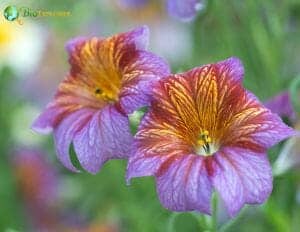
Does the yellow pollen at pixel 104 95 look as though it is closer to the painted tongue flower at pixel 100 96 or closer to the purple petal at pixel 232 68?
the painted tongue flower at pixel 100 96

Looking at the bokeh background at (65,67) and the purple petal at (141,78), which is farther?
the bokeh background at (65,67)

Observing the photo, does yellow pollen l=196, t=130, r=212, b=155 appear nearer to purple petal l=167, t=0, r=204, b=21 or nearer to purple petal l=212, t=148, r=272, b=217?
purple petal l=212, t=148, r=272, b=217

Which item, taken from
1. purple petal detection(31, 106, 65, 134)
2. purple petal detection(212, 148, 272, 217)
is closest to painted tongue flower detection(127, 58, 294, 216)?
purple petal detection(212, 148, 272, 217)

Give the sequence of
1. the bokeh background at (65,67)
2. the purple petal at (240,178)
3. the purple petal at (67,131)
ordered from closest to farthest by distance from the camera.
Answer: the purple petal at (240,178), the purple petal at (67,131), the bokeh background at (65,67)

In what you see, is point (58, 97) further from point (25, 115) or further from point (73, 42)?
point (25, 115)

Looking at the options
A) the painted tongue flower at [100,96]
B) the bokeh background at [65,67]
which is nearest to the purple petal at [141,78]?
the painted tongue flower at [100,96]
